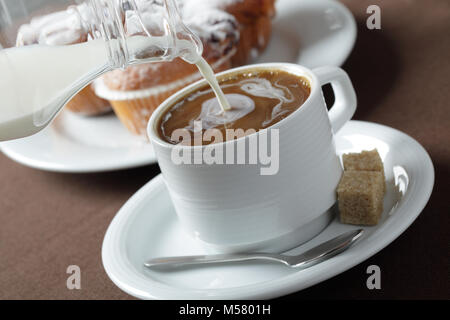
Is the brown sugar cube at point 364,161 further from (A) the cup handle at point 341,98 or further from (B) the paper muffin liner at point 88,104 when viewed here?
(B) the paper muffin liner at point 88,104

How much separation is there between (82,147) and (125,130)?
13 cm

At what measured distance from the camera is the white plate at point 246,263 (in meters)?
0.73

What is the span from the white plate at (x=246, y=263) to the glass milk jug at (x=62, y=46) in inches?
10.0

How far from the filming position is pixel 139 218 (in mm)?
996

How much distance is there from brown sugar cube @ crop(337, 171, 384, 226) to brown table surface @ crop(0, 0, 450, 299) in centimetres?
5

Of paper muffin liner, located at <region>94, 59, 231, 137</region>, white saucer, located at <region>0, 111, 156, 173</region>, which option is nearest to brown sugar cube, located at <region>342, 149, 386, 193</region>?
white saucer, located at <region>0, 111, 156, 173</region>

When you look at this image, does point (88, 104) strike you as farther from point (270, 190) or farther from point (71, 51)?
point (270, 190)

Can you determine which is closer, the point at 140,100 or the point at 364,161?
the point at 364,161

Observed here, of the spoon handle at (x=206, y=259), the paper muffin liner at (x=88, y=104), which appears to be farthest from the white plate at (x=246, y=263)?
the paper muffin liner at (x=88, y=104)

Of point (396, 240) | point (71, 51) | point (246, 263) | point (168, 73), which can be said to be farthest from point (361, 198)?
point (168, 73)

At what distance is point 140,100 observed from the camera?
4.57 feet

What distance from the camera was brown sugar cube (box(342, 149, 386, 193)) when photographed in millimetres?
899

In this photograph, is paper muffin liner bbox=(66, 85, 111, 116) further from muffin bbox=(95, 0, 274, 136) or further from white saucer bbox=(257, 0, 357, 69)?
white saucer bbox=(257, 0, 357, 69)
